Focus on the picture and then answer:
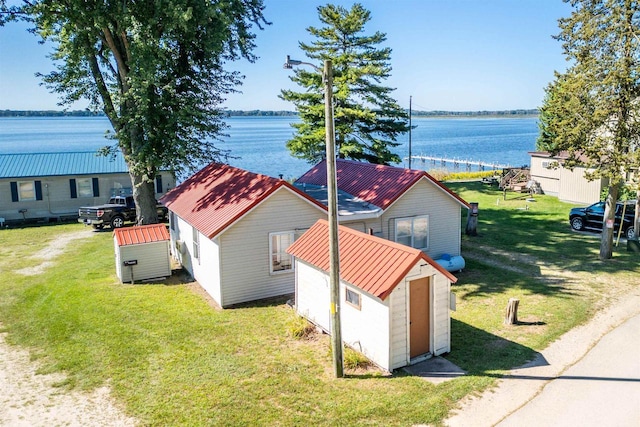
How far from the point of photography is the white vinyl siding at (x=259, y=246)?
1638cm

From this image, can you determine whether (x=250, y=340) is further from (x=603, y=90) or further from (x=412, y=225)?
(x=603, y=90)

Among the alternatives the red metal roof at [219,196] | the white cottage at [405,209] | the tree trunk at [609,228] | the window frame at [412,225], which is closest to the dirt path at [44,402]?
the red metal roof at [219,196]

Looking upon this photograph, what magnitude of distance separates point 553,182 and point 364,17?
18781mm

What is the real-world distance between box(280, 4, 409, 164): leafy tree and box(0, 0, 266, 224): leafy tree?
9.82 m

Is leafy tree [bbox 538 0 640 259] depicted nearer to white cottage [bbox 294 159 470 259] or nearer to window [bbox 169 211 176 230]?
white cottage [bbox 294 159 470 259]

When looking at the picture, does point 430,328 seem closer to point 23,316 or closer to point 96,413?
point 96,413

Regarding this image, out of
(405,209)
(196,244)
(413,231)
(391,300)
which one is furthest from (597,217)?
(196,244)

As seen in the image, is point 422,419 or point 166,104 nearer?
point 422,419

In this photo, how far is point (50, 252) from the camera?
2414 cm

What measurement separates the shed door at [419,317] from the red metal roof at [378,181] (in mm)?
7232

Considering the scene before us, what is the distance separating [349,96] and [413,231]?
18104mm

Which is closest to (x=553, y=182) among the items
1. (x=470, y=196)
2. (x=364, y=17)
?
(x=470, y=196)

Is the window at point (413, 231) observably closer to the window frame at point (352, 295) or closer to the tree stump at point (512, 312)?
the tree stump at point (512, 312)

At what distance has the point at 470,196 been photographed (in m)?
38.5
